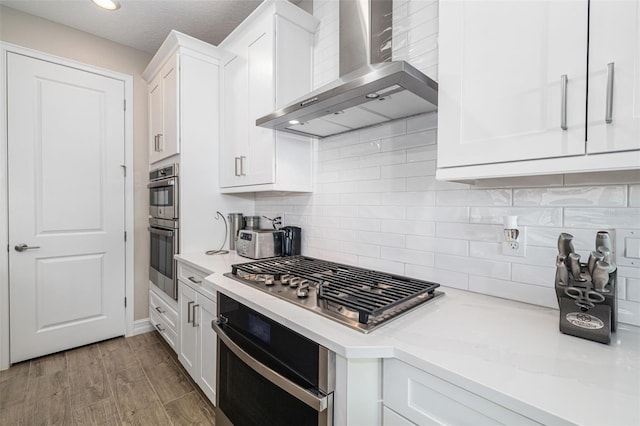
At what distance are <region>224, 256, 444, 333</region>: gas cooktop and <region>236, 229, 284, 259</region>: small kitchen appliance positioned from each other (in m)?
0.26

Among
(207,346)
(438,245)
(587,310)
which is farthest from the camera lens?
(207,346)

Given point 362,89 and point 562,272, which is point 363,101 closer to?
point 362,89

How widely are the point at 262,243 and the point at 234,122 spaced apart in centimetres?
96

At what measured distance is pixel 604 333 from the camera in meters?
0.77

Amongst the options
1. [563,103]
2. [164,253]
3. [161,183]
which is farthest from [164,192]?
[563,103]

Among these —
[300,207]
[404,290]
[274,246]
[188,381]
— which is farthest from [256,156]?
[188,381]

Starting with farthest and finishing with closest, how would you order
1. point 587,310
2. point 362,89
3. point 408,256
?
point 408,256 < point 362,89 < point 587,310

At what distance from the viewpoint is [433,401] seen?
2.34 feet

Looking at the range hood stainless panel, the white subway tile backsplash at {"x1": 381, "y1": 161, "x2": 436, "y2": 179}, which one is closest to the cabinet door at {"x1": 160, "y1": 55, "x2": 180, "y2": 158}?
the range hood stainless panel

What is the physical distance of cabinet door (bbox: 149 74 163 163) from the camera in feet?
8.27

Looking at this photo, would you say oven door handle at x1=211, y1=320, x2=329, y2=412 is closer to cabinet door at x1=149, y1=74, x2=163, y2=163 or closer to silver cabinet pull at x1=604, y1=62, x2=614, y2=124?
silver cabinet pull at x1=604, y1=62, x2=614, y2=124

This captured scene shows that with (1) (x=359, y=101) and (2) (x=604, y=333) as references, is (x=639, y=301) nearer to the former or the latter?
(2) (x=604, y=333)

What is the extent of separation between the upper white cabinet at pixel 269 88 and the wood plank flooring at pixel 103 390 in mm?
1461

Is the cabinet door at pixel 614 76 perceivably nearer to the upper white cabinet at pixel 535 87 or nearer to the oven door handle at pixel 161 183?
the upper white cabinet at pixel 535 87
